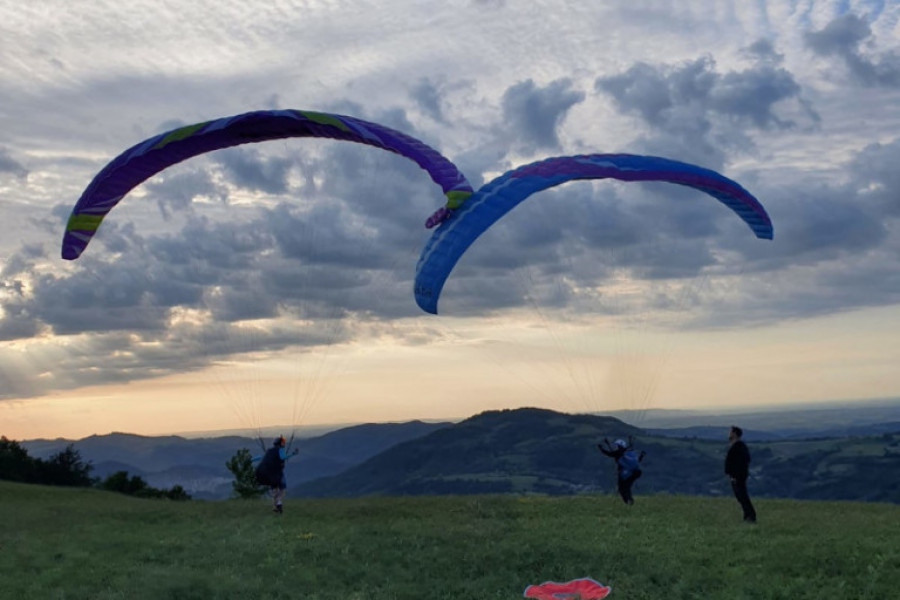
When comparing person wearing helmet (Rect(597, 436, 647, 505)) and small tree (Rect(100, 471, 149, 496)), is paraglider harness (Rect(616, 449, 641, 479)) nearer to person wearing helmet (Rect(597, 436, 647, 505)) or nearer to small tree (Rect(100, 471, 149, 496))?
person wearing helmet (Rect(597, 436, 647, 505))

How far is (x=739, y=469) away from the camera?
73.1 ft

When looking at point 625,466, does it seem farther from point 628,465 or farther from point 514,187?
point 514,187

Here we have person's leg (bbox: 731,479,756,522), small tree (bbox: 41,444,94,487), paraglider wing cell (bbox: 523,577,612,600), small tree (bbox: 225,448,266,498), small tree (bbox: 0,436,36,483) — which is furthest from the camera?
small tree (bbox: 225,448,266,498)

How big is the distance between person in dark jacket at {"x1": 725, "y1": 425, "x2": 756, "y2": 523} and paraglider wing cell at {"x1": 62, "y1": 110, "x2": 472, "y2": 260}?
377 inches

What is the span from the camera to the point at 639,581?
55.1 ft

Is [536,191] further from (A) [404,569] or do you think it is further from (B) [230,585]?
(B) [230,585]

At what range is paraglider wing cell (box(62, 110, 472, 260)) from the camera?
21.6 meters

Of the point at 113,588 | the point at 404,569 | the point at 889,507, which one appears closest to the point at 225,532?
the point at 113,588

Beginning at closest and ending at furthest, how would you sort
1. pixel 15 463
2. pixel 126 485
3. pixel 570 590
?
pixel 570 590
pixel 126 485
pixel 15 463

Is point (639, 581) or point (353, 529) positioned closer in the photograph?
point (639, 581)

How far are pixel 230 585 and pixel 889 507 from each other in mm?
20329

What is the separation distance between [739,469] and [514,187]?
9.40 meters

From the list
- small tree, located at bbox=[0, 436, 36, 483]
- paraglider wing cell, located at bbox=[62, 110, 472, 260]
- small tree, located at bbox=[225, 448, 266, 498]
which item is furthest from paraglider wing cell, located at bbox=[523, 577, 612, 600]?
small tree, located at bbox=[225, 448, 266, 498]

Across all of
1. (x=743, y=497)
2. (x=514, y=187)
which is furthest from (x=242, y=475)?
(x=514, y=187)
